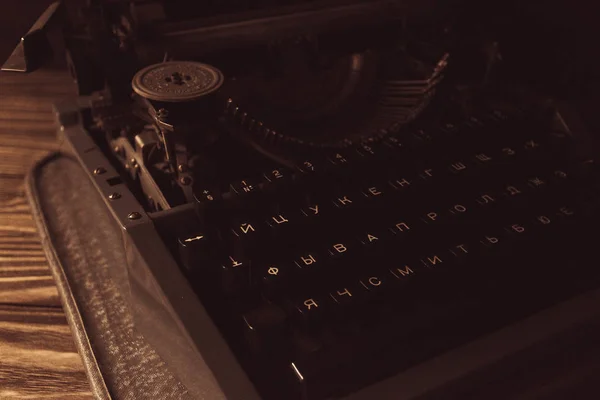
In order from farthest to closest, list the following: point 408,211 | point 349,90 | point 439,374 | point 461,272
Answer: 1. point 349,90
2. point 408,211
3. point 461,272
4. point 439,374

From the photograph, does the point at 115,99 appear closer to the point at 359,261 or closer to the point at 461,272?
the point at 359,261

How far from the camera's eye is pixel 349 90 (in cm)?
119

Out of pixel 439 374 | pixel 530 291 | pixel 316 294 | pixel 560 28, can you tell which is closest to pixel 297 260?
pixel 316 294

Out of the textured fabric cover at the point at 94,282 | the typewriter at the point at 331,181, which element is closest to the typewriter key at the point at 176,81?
the typewriter at the point at 331,181

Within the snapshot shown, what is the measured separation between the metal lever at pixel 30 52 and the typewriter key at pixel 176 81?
0.14 m

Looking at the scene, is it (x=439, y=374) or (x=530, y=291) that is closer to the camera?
(x=439, y=374)

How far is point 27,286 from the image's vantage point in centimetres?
100

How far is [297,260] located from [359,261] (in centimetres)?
9

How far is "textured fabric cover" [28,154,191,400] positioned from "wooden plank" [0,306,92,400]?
0.02 meters

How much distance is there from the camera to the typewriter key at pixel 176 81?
0.86m

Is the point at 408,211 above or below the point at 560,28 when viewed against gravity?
below

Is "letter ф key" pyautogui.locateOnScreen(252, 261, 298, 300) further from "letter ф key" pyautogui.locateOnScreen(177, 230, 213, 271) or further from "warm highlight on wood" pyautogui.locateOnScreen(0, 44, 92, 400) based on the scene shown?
"warm highlight on wood" pyautogui.locateOnScreen(0, 44, 92, 400)

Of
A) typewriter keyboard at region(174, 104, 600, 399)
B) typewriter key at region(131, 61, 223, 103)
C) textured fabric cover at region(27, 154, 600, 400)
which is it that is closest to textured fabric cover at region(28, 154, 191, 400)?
textured fabric cover at region(27, 154, 600, 400)

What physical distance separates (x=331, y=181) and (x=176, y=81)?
28cm
